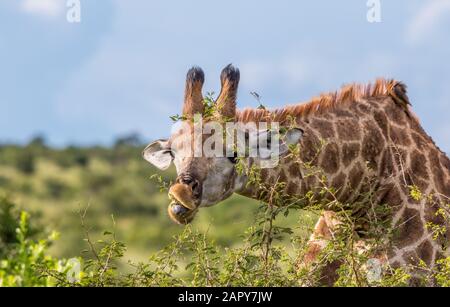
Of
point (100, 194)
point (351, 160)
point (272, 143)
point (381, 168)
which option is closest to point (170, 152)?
point (272, 143)

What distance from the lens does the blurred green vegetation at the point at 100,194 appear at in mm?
40094

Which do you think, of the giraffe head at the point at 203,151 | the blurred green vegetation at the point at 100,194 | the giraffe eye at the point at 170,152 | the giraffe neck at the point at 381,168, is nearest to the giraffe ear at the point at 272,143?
the giraffe head at the point at 203,151

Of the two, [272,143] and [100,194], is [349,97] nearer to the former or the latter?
[272,143]

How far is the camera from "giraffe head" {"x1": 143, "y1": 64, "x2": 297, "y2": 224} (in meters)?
8.16

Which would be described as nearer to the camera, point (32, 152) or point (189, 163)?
point (189, 163)

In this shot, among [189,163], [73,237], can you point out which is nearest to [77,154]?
[73,237]

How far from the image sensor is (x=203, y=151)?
843 centimetres

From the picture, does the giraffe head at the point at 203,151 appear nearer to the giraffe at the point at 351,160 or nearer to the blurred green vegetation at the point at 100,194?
the giraffe at the point at 351,160

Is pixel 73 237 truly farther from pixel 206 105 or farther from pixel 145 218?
pixel 206 105

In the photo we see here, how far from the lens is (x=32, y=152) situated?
175 feet

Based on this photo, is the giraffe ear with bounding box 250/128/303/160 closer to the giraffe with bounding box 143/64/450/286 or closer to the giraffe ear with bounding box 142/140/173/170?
the giraffe with bounding box 143/64/450/286

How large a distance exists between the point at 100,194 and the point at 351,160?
127 feet

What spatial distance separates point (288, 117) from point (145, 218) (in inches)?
1470

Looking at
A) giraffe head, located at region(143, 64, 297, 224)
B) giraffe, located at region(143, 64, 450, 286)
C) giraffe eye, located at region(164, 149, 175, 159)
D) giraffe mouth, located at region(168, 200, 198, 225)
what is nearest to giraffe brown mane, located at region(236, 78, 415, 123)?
giraffe, located at region(143, 64, 450, 286)
